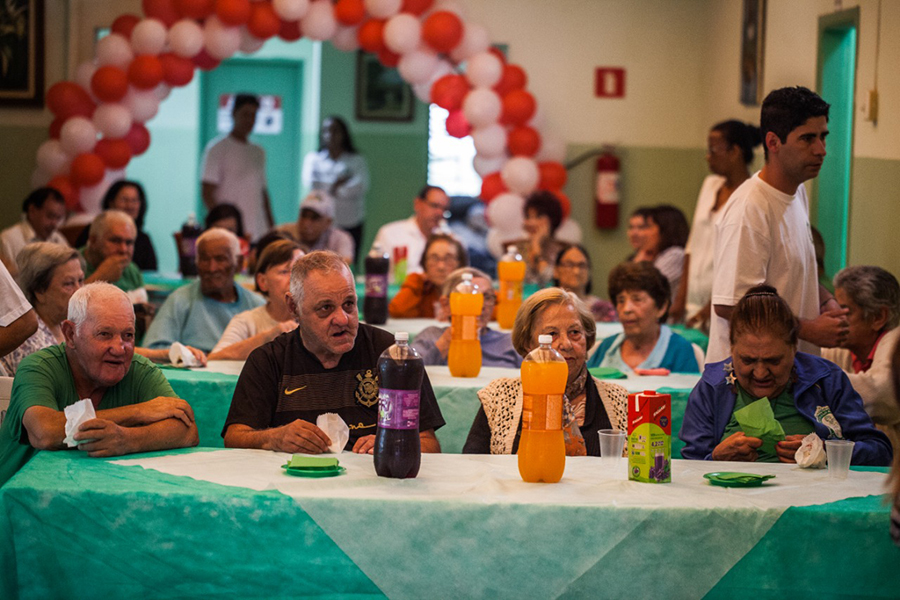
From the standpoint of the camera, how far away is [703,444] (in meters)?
2.91

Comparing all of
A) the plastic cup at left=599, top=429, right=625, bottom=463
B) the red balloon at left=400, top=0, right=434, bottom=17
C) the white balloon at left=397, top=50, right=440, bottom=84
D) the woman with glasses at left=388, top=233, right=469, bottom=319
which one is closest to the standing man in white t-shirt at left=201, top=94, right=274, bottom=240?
the white balloon at left=397, top=50, right=440, bottom=84

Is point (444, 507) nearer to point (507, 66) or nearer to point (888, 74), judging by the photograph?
point (888, 74)

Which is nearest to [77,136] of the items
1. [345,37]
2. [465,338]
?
[345,37]

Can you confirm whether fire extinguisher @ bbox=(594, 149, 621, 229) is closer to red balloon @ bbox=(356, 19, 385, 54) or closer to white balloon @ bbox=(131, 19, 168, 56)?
red balloon @ bbox=(356, 19, 385, 54)

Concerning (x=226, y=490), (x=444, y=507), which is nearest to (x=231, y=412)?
(x=226, y=490)

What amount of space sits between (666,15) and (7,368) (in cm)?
724

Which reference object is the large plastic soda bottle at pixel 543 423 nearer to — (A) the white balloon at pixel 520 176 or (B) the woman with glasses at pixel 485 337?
(B) the woman with glasses at pixel 485 337

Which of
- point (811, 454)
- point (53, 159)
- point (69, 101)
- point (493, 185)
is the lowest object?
point (811, 454)

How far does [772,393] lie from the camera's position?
2916mm

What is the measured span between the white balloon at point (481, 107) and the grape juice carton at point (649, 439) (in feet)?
19.1

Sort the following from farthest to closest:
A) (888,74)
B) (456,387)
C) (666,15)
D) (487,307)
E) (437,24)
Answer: (666,15) → (437,24) → (888,74) → (487,307) → (456,387)

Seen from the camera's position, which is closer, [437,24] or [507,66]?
[437,24]

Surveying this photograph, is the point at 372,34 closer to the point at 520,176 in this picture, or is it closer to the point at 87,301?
the point at 520,176

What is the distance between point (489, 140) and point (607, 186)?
1591 mm
